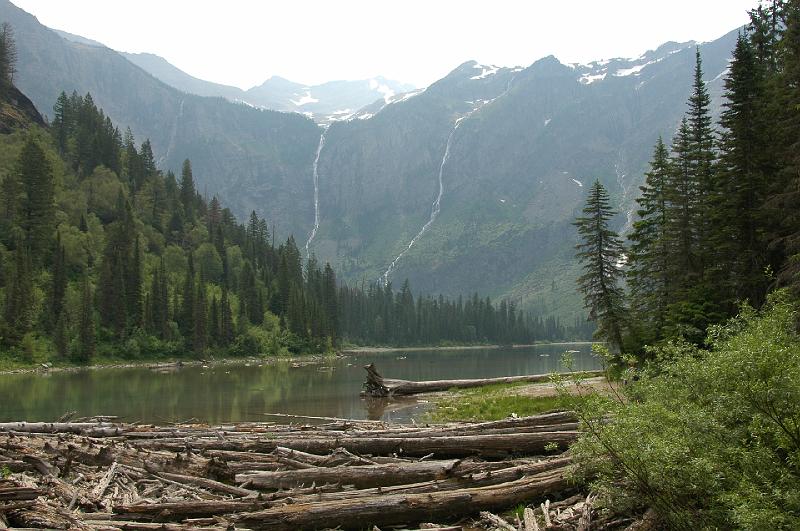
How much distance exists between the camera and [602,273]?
47188mm

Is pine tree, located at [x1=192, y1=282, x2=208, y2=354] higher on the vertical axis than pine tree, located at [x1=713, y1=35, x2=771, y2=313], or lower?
lower

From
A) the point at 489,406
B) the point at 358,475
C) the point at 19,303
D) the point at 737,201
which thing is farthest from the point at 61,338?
the point at 737,201

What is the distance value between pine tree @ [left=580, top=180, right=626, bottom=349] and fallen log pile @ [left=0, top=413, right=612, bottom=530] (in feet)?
96.9

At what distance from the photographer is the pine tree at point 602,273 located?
4634 cm

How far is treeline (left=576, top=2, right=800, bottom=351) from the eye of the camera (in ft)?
82.8

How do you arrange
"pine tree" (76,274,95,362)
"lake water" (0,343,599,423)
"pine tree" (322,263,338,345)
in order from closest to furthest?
"lake water" (0,343,599,423) → "pine tree" (76,274,95,362) → "pine tree" (322,263,338,345)

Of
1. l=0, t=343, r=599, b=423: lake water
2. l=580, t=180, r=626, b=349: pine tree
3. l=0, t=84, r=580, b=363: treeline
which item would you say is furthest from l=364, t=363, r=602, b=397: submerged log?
l=0, t=84, r=580, b=363: treeline

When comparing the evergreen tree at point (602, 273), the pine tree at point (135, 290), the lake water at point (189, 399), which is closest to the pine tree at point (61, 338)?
the pine tree at point (135, 290)

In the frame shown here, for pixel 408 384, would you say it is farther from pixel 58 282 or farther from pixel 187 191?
pixel 187 191

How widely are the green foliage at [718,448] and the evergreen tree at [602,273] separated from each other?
36279mm

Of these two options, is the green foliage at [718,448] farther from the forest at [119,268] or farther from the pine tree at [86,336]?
the pine tree at [86,336]

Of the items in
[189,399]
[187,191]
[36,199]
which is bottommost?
[189,399]

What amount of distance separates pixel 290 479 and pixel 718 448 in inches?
379

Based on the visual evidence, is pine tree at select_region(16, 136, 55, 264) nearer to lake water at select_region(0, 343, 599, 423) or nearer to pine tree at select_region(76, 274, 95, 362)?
pine tree at select_region(76, 274, 95, 362)
